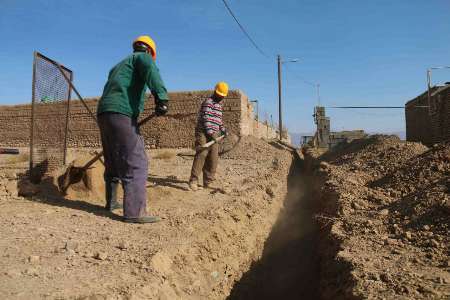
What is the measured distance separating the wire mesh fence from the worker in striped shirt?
198 cm

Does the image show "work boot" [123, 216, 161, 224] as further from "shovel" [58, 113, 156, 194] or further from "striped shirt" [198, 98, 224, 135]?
"striped shirt" [198, 98, 224, 135]

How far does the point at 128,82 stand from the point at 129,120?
0.37 m

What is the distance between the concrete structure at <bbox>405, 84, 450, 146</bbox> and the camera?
11930 mm

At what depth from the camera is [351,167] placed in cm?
874

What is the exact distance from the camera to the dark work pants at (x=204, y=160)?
5.74 meters

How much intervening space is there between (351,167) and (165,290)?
6.76m

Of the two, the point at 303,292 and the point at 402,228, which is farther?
A: the point at 303,292

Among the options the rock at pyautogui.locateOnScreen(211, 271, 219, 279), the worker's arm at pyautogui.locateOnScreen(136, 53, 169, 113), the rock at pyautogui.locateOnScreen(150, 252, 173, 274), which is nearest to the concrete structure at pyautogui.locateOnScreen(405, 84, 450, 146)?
the rock at pyautogui.locateOnScreen(211, 271, 219, 279)

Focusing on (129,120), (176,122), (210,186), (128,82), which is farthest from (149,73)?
(176,122)

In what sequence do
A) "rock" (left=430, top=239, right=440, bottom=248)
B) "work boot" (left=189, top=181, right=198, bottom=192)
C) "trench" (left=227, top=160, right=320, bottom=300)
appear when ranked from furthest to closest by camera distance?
"work boot" (left=189, top=181, right=198, bottom=192)
"trench" (left=227, top=160, right=320, bottom=300)
"rock" (left=430, top=239, right=440, bottom=248)

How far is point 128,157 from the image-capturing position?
12.7ft

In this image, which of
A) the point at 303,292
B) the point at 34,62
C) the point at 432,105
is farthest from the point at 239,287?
the point at 432,105

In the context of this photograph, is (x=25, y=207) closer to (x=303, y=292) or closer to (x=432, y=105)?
(x=303, y=292)

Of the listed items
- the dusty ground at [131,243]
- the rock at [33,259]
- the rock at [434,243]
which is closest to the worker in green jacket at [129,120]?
the dusty ground at [131,243]
